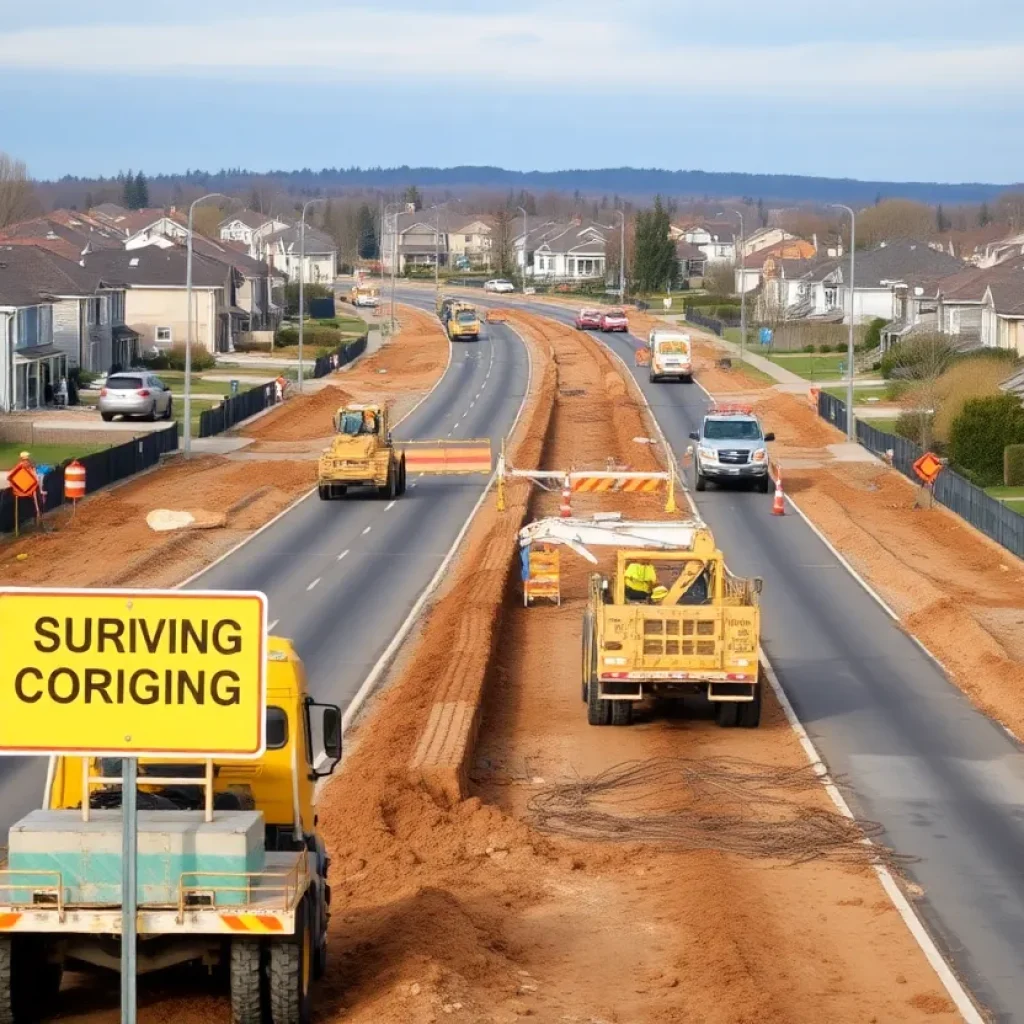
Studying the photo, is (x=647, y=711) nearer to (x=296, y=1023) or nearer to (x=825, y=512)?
(x=296, y=1023)

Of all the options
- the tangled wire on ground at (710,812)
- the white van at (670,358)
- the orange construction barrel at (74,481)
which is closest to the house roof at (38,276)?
the white van at (670,358)

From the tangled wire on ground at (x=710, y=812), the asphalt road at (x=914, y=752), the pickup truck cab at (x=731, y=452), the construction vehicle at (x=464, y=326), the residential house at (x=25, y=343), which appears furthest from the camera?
the construction vehicle at (x=464, y=326)

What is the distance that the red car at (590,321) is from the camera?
12381cm

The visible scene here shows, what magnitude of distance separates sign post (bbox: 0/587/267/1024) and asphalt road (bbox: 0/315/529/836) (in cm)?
1016

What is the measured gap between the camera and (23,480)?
42.2 meters

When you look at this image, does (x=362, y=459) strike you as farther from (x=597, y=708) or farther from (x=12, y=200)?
(x=12, y=200)

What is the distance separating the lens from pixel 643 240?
543ft

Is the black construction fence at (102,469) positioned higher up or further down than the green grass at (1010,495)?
higher up

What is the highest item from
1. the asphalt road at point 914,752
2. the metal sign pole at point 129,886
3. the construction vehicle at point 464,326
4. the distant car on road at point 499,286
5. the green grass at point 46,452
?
the distant car on road at point 499,286

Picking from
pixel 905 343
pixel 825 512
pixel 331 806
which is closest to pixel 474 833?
pixel 331 806

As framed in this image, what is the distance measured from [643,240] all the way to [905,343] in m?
80.9

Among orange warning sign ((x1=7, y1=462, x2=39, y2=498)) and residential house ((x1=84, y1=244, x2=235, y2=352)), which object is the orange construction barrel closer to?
orange warning sign ((x1=7, y1=462, x2=39, y2=498))

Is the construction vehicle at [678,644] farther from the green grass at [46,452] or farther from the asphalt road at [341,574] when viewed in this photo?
the green grass at [46,452]

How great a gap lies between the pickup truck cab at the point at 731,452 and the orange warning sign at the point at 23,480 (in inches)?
733
